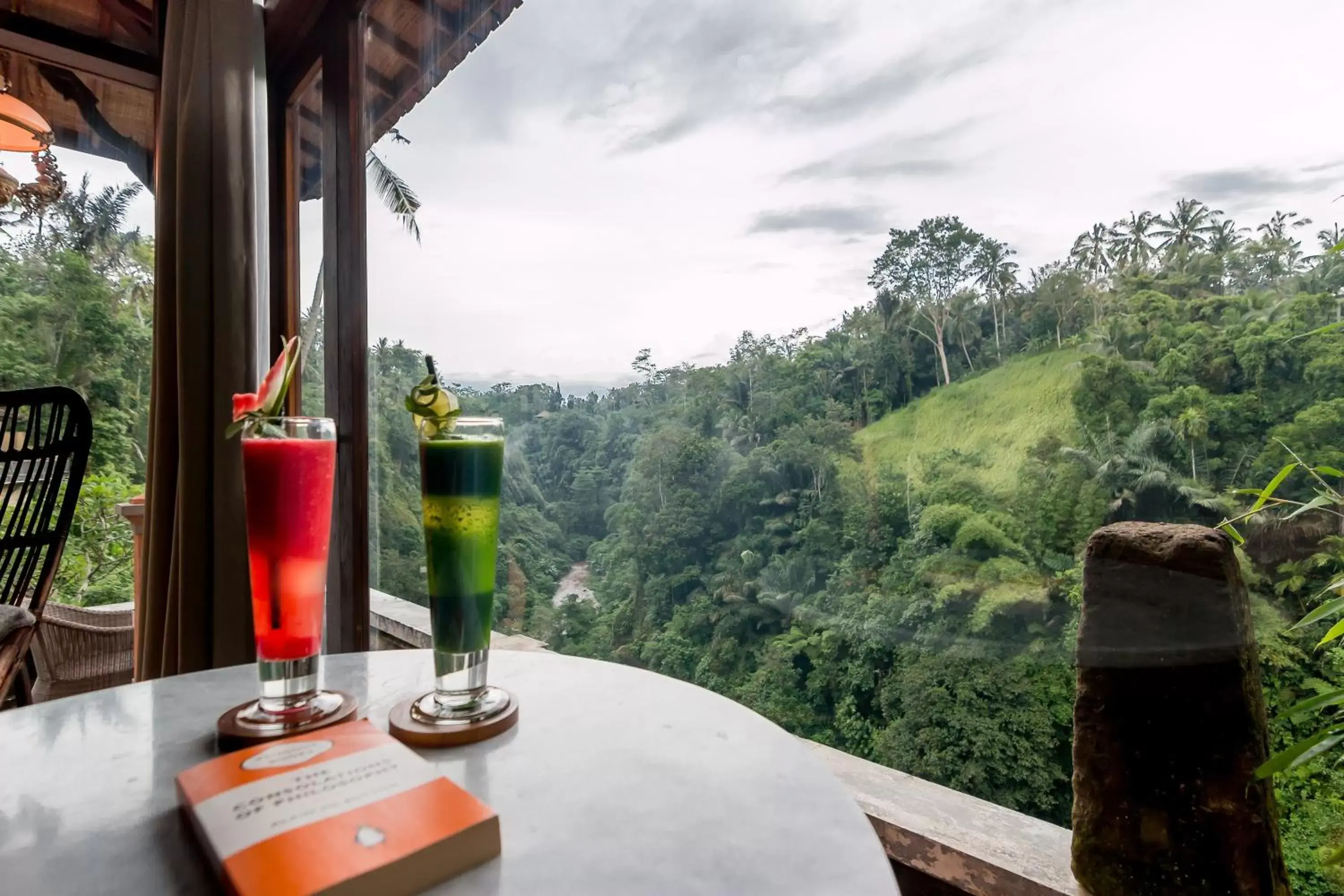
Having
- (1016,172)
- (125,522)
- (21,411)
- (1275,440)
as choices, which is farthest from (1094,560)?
(125,522)

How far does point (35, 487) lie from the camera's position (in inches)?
63.2

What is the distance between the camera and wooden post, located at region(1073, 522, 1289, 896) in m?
0.67

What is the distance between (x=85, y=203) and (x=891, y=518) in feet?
9.81

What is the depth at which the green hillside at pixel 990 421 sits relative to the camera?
Answer: 95 centimetres

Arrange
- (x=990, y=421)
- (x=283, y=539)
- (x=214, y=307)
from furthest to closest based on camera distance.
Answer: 1. (x=214, y=307)
2. (x=990, y=421)
3. (x=283, y=539)

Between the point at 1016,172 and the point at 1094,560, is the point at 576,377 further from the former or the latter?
the point at 1094,560

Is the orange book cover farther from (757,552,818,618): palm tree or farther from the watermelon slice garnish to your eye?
(757,552,818,618): palm tree

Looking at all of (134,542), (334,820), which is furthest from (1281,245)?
(134,542)

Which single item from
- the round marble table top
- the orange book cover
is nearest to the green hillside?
the round marble table top

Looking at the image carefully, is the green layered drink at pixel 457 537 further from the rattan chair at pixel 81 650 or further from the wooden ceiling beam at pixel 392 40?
the rattan chair at pixel 81 650

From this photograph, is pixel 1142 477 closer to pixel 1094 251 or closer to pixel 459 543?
pixel 1094 251

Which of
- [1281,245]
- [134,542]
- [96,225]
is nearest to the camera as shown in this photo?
[1281,245]

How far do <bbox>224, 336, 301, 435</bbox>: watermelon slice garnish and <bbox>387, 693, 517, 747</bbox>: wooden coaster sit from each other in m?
0.32

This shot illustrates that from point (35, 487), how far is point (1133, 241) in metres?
2.16
